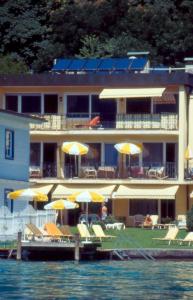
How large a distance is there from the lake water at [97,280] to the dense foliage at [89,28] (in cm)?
5684

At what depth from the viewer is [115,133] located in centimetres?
8981

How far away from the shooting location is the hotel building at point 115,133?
293ft

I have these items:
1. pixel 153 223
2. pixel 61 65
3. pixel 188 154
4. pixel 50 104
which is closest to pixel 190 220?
pixel 153 223

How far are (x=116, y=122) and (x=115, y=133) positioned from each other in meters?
1.10

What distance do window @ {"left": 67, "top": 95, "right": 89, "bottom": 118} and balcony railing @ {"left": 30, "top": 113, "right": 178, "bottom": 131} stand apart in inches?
2.4

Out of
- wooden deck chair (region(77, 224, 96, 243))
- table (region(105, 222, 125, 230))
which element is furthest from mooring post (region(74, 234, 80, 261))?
table (region(105, 222, 125, 230))

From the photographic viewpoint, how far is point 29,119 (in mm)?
81625

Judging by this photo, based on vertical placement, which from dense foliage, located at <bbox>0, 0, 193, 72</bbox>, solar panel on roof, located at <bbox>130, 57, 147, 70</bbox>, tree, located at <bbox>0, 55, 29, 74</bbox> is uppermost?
dense foliage, located at <bbox>0, 0, 193, 72</bbox>

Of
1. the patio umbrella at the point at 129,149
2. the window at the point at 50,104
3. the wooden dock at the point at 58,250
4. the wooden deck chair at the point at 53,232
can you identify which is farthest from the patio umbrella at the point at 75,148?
the wooden dock at the point at 58,250

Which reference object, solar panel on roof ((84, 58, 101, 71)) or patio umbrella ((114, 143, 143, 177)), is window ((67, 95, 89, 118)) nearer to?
solar panel on roof ((84, 58, 101, 71))

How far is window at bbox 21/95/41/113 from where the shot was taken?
92500mm

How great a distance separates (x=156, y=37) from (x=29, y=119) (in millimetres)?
42731

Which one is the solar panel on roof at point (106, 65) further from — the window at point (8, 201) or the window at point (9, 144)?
the window at point (8, 201)

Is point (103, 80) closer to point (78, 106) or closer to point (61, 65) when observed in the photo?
point (78, 106)
